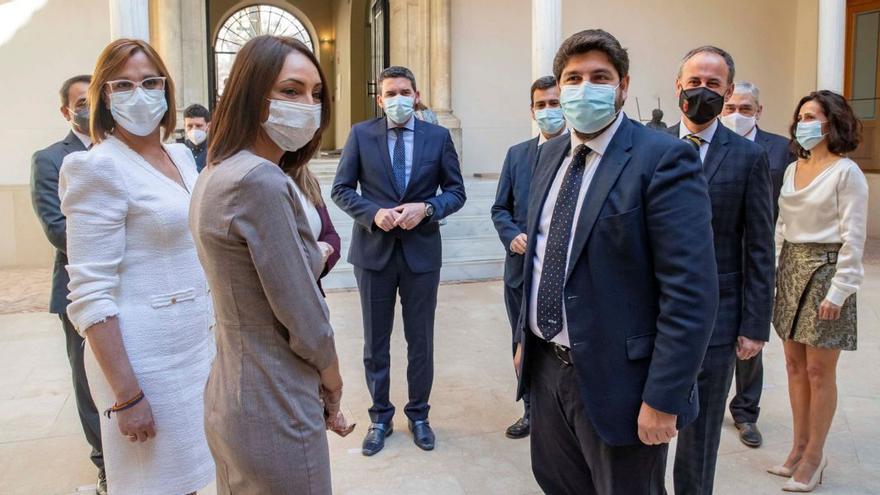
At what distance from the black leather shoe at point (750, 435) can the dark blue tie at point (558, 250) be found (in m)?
2.37

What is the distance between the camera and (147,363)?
83.1 inches

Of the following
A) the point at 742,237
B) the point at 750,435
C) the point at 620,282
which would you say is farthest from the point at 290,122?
the point at 750,435

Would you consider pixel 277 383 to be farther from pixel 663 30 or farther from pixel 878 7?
pixel 878 7

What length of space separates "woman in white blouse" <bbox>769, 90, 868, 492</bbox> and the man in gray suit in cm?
326

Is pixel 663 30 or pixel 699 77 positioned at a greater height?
pixel 663 30

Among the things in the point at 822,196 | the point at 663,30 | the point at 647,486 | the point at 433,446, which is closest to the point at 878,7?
the point at 663,30

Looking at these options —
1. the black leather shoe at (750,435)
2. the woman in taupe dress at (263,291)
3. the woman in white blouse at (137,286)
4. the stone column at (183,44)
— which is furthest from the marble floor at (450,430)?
the stone column at (183,44)

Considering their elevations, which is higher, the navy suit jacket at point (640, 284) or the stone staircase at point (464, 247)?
the navy suit jacket at point (640, 284)

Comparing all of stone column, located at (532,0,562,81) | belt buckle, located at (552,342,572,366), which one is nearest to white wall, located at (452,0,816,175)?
stone column, located at (532,0,562,81)

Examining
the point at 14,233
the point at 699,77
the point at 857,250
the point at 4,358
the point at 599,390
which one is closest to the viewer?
the point at 599,390

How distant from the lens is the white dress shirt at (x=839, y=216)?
10.9 ft

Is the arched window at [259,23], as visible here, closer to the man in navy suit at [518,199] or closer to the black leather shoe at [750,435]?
the man in navy suit at [518,199]

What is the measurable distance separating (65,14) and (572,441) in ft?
32.4

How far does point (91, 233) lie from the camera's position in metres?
2.00
